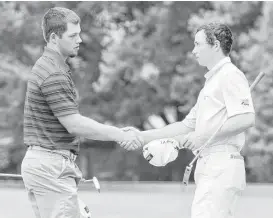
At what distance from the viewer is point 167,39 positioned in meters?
21.7

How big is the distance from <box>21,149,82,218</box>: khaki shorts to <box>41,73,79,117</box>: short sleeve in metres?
0.29

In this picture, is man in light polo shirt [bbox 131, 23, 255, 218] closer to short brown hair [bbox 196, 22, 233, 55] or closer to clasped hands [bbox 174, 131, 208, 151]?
clasped hands [bbox 174, 131, 208, 151]

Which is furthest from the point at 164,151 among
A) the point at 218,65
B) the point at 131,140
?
the point at 218,65

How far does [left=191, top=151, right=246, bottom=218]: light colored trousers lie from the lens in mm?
4977

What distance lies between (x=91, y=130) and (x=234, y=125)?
948 millimetres

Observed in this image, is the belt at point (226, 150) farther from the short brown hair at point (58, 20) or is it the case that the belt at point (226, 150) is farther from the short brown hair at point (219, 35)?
the short brown hair at point (58, 20)

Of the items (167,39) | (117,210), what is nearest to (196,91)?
(167,39)

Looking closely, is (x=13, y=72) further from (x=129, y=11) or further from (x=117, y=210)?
(x=117, y=210)

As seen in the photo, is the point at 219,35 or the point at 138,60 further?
the point at 138,60

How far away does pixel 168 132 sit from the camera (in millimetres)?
5980

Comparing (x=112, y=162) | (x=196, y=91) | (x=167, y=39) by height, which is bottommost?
(x=112, y=162)

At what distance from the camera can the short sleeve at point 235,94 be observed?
4.94m

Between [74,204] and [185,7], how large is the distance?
17.8 metres

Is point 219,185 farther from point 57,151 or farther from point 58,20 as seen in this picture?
point 58,20
